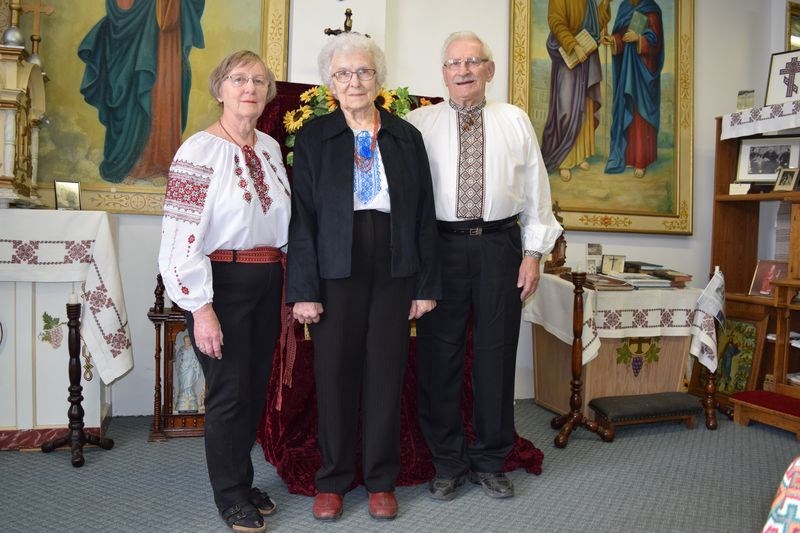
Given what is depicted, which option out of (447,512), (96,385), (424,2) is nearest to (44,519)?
(96,385)

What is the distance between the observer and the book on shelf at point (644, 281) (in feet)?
12.3

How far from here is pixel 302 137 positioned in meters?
2.33

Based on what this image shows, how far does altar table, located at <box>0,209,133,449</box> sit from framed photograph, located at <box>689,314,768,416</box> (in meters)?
3.30

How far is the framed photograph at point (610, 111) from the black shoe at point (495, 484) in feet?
7.06

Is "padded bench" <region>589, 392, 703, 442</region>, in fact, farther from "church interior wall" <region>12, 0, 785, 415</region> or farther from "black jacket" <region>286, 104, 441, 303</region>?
"black jacket" <region>286, 104, 441, 303</region>

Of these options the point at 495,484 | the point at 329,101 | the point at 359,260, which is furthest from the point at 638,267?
the point at 359,260

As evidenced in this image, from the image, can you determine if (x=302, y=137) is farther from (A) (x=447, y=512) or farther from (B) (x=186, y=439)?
(B) (x=186, y=439)

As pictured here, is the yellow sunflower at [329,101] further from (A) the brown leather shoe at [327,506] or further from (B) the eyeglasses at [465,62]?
(A) the brown leather shoe at [327,506]

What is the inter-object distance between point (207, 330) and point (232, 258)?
0.25m

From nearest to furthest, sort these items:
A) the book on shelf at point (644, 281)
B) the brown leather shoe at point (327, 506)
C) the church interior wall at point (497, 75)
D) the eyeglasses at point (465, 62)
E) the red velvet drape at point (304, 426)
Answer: the brown leather shoe at point (327, 506), the eyeglasses at point (465, 62), the red velvet drape at point (304, 426), the church interior wall at point (497, 75), the book on shelf at point (644, 281)

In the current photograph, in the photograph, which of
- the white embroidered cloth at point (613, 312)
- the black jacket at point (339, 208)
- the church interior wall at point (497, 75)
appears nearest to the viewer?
the black jacket at point (339, 208)

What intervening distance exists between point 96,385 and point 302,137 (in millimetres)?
1711

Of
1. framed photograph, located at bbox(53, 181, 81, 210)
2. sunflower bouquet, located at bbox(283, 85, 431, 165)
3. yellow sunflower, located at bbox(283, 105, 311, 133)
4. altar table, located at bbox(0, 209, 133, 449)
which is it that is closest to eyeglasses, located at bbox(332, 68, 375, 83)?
sunflower bouquet, located at bbox(283, 85, 431, 165)

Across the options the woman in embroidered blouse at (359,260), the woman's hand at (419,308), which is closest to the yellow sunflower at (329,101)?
the woman in embroidered blouse at (359,260)
